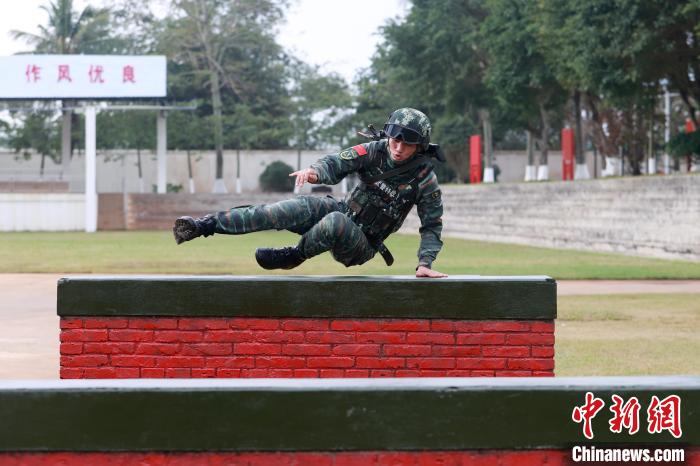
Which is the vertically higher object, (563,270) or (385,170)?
(385,170)

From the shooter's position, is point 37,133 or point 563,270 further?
point 37,133

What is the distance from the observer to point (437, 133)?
66.8 metres

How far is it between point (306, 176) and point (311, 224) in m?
0.73

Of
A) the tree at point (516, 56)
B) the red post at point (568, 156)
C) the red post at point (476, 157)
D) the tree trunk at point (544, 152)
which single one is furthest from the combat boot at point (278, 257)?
the red post at point (476, 157)

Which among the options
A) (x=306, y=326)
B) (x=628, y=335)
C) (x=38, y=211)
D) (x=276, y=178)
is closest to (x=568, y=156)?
(x=38, y=211)

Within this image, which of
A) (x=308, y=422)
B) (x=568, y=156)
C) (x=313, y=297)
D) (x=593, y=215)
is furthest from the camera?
(x=568, y=156)

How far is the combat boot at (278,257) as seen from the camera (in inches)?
282

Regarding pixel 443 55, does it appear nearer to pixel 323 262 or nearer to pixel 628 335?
pixel 323 262

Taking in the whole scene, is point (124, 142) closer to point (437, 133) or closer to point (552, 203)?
point (437, 133)

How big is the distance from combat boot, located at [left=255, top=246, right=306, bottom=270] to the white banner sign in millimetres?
43947

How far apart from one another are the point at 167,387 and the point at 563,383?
1.53m

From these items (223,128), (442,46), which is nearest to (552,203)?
(442,46)

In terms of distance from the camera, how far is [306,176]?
6.45 m

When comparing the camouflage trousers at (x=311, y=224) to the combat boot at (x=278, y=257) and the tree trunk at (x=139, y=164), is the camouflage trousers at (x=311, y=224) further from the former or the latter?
the tree trunk at (x=139, y=164)
